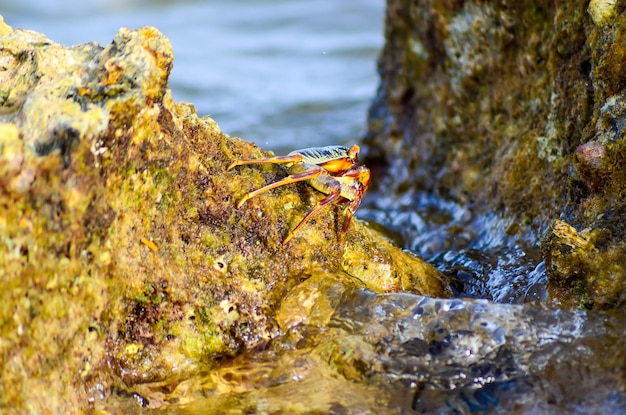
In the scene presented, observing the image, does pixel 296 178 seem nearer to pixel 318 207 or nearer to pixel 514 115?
pixel 318 207

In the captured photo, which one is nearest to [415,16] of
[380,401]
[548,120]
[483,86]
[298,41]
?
[483,86]

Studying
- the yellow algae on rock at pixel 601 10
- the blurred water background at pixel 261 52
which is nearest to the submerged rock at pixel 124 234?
the yellow algae on rock at pixel 601 10

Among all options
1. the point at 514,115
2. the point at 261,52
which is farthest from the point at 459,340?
the point at 261,52

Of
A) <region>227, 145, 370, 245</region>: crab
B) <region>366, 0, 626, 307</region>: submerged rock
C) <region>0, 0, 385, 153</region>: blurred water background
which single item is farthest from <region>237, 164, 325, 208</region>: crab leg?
<region>0, 0, 385, 153</region>: blurred water background

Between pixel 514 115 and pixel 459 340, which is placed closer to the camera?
pixel 459 340

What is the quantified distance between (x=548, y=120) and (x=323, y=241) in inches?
65.3

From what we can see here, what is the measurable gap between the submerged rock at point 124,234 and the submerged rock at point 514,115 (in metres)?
1.14

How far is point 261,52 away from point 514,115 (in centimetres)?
797

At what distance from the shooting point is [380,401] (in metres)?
2.61

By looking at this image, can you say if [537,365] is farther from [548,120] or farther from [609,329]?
[548,120]

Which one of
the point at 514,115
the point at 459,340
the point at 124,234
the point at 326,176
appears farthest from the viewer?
the point at 514,115

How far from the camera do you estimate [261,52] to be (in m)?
11.9

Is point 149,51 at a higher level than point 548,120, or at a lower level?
higher

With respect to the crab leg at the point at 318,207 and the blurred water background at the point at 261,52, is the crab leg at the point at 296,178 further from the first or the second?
the blurred water background at the point at 261,52
